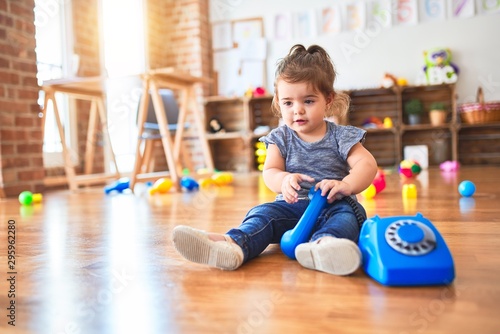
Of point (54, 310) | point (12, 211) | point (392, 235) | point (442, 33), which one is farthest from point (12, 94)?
point (442, 33)

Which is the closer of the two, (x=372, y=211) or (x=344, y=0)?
(x=372, y=211)

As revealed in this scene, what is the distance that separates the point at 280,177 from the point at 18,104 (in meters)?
2.27

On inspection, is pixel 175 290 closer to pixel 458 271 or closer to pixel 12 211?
pixel 458 271

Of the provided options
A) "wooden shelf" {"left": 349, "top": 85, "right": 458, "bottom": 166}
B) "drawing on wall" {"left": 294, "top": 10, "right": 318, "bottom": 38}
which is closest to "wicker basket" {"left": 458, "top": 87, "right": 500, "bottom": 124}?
"wooden shelf" {"left": 349, "top": 85, "right": 458, "bottom": 166}

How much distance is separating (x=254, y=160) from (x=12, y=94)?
9.03 ft

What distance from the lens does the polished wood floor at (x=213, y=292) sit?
65 cm

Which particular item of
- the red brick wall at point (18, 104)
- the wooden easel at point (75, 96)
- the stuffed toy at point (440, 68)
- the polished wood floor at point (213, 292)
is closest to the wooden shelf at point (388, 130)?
the stuffed toy at point (440, 68)

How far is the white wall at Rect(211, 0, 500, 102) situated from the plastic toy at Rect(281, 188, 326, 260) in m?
4.06

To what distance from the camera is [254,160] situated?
5152 millimetres

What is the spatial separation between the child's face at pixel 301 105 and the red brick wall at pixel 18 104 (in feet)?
6.92

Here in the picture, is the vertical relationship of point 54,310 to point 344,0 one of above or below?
below

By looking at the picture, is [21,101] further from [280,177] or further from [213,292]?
[213,292]

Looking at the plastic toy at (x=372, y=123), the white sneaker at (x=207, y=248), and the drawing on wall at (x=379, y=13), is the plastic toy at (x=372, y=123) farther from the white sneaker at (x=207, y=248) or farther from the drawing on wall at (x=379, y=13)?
the white sneaker at (x=207, y=248)

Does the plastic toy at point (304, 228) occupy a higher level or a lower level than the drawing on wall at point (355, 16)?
lower
